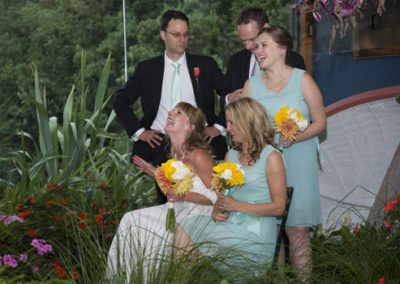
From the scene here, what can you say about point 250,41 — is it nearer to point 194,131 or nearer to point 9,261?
point 194,131

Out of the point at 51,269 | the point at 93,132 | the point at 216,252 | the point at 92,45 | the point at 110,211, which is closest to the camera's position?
the point at 216,252

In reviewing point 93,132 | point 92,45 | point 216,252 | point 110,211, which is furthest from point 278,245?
point 92,45

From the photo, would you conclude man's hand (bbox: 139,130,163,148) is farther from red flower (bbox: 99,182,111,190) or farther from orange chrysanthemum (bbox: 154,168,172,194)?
orange chrysanthemum (bbox: 154,168,172,194)

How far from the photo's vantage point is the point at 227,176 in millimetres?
4121

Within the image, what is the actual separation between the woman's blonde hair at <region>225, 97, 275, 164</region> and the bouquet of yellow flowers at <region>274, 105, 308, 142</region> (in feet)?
0.18

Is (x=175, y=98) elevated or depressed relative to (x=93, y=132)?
elevated

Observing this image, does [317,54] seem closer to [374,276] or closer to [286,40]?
[286,40]

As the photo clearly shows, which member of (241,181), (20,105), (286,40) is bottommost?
(20,105)

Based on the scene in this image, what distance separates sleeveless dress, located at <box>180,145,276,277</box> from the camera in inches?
162

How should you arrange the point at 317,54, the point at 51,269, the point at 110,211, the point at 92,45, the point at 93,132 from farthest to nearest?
the point at 92,45 < the point at 317,54 < the point at 93,132 < the point at 110,211 < the point at 51,269

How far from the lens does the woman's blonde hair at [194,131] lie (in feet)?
16.3

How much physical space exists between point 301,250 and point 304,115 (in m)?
0.70

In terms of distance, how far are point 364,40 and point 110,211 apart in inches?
107

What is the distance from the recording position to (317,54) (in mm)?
7645
